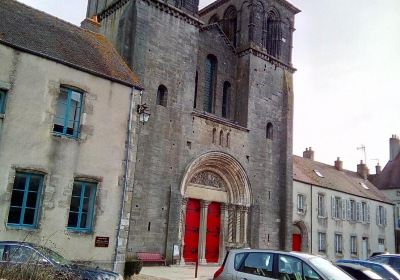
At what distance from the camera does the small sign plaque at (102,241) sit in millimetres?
13144

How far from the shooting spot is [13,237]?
11.5m

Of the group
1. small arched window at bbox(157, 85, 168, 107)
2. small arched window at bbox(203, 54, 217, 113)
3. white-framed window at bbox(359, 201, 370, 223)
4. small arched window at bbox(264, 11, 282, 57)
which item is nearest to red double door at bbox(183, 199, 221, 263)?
small arched window at bbox(157, 85, 168, 107)

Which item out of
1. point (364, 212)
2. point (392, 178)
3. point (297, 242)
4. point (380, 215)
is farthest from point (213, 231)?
point (392, 178)

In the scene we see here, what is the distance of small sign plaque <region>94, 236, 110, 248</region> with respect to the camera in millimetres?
13144

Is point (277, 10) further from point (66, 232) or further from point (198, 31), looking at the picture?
point (66, 232)

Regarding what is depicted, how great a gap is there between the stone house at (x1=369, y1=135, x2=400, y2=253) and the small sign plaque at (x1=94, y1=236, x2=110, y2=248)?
30.8m

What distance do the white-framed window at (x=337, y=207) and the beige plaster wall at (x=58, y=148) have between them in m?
20.3

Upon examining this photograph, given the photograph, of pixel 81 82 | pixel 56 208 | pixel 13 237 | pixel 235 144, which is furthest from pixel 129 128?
pixel 235 144

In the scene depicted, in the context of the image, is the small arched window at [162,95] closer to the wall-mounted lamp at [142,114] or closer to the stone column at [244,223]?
the wall-mounted lamp at [142,114]

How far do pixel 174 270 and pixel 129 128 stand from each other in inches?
231

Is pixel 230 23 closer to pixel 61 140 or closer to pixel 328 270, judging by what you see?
pixel 61 140

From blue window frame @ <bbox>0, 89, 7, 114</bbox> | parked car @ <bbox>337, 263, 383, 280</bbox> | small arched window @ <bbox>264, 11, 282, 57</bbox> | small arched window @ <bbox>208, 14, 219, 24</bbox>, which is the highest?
small arched window @ <bbox>208, 14, 219, 24</bbox>

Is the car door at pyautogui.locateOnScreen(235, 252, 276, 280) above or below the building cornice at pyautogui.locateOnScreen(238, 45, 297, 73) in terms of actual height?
below

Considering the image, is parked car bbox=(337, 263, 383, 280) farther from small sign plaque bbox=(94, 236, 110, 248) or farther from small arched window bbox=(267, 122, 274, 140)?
small arched window bbox=(267, 122, 274, 140)
